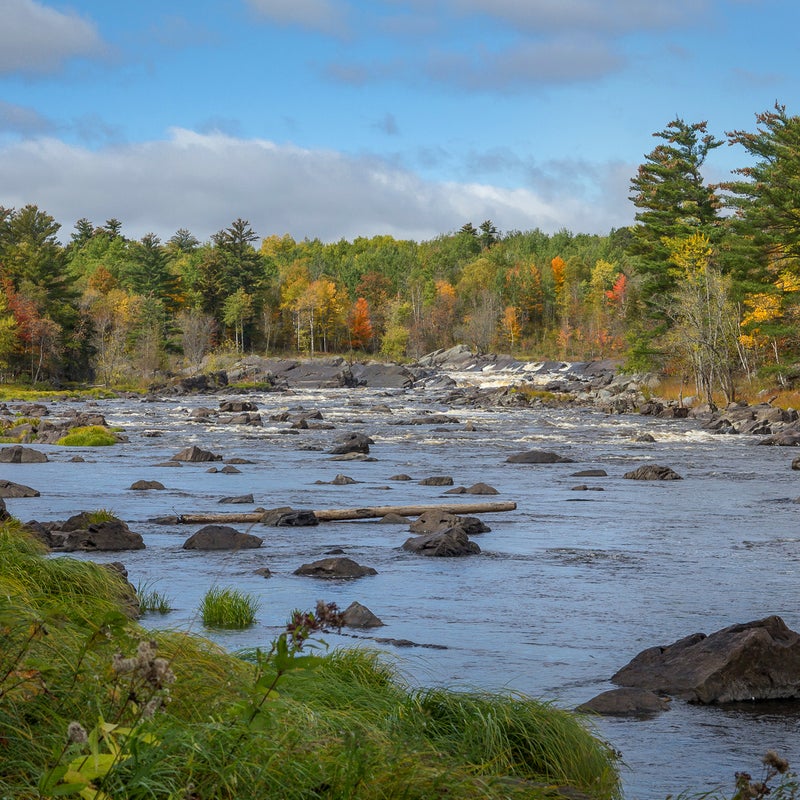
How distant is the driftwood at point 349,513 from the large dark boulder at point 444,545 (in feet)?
9.74

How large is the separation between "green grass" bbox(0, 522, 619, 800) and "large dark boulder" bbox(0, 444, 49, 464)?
2687 centimetres

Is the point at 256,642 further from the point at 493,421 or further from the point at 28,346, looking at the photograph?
the point at 28,346

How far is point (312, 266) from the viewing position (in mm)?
180750

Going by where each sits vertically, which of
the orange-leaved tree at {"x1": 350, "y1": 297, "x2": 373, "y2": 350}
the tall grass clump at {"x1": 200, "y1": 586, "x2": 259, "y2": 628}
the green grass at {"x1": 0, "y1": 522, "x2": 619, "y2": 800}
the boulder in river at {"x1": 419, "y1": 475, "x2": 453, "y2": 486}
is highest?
the orange-leaved tree at {"x1": 350, "y1": 297, "x2": 373, "y2": 350}

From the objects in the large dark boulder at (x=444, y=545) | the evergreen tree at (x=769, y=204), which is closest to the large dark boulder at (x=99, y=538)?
the large dark boulder at (x=444, y=545)

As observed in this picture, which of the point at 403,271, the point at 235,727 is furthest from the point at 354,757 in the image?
the point at 403,271

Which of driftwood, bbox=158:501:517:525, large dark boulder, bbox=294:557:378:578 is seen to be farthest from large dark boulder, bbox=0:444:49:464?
large dark boulder, bbox=294:557:378:578

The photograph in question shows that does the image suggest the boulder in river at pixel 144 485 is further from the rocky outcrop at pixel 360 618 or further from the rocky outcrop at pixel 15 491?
the rocky outcrop at pixel 360 618

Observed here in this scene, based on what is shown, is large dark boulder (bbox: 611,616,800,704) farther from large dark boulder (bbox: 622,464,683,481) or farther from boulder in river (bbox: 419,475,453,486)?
large dark boulder (bbox: 622,464,683,481)

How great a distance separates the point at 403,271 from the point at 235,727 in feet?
624

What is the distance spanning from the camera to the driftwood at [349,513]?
783 inches

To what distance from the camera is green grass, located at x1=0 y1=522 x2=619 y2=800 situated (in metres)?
4.34

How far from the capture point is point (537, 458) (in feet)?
115

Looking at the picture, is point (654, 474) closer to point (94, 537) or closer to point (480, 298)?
point (94, 537)
